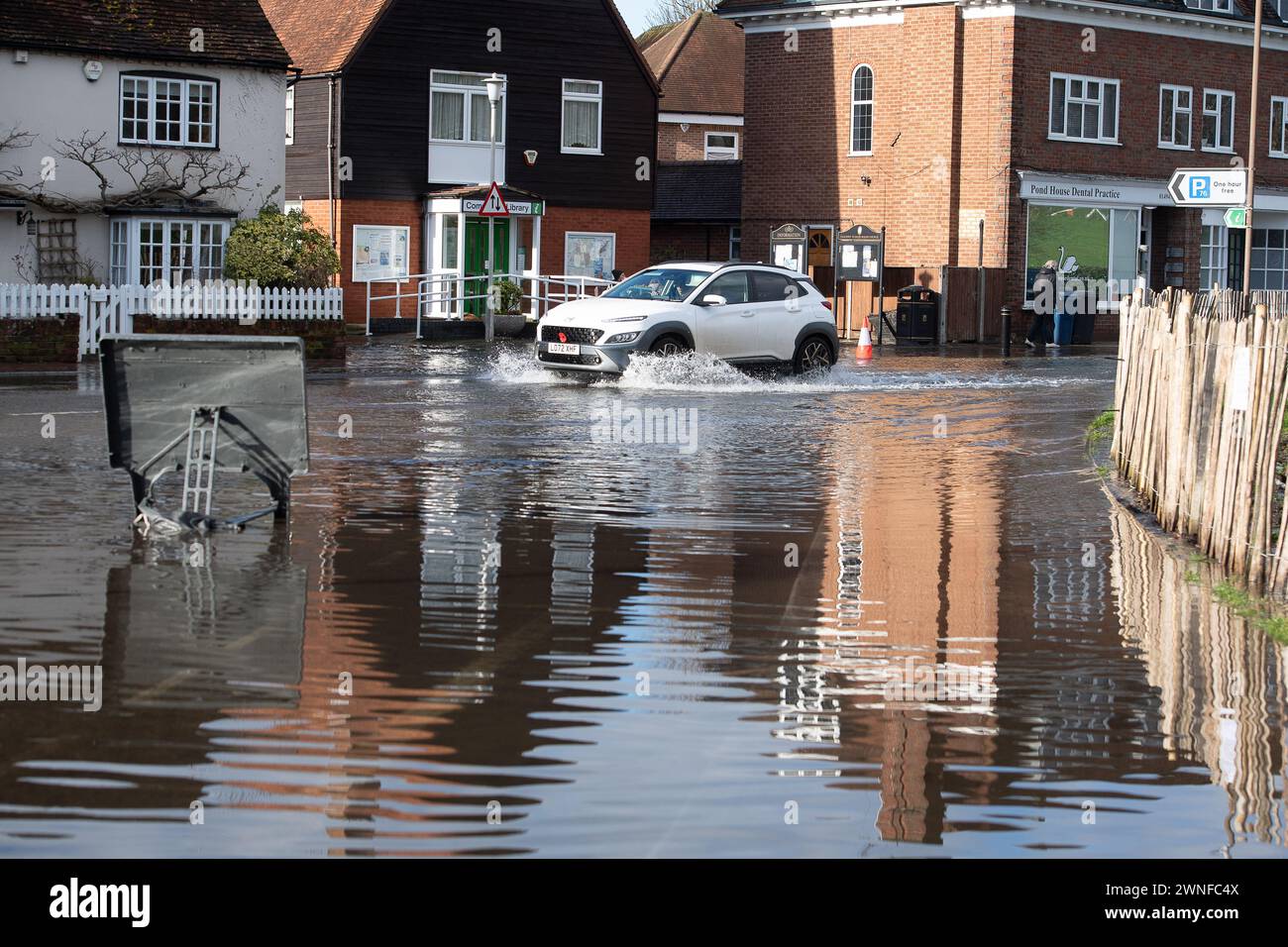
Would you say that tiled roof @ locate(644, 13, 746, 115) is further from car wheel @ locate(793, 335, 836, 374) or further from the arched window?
car wheel @ locate(793, 335, 836, 374)

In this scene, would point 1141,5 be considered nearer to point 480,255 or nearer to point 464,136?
point 464,136

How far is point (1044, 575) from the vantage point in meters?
11.0


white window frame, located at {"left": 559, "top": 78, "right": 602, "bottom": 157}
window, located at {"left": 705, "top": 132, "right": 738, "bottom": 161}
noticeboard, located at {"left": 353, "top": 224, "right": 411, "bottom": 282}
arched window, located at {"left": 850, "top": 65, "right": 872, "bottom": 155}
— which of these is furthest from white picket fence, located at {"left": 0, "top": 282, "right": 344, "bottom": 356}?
window, located at {"left": 705, "top": 132, "right": 738, "bottom": 161}

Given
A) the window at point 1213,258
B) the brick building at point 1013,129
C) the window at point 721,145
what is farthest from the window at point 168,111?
the window at point 721,145

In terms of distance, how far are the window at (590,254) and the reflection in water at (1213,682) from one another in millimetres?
35696

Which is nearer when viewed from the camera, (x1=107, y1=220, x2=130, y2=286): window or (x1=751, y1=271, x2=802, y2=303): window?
(x1=751, y1=271, x2=802, y2=303): window

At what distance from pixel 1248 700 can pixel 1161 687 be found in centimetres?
37

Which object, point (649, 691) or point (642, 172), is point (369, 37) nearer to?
point (642, 172)

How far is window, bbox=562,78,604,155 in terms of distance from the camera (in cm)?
4634

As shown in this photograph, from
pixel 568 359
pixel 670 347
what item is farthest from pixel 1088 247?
pixel 568 359

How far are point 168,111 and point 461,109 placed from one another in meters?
9.93

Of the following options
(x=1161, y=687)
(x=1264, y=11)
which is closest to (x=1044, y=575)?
(x=1161, y=687)
